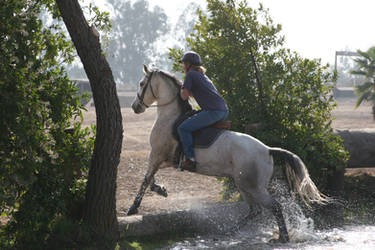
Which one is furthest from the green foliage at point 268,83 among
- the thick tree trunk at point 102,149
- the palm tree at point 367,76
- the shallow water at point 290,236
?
the palm tree at point 367,76

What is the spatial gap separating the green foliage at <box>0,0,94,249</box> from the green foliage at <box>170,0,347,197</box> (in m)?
3.17

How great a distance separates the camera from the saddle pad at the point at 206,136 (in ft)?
19.1

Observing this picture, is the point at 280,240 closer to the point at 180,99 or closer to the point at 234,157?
the point at 234,157

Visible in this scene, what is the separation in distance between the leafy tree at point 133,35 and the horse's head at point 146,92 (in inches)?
3318

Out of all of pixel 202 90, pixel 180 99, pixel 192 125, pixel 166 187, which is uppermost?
pixel 202 90

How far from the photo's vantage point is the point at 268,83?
780 cm

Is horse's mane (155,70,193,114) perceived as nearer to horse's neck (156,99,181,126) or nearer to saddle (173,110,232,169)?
horse's neck (156,99,181,126)

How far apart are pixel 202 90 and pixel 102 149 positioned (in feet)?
5.29

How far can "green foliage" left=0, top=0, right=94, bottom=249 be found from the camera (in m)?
4.44

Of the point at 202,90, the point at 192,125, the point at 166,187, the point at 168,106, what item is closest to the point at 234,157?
the point at 192,125

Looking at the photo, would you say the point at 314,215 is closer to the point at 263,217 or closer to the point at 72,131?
the point at 263,217

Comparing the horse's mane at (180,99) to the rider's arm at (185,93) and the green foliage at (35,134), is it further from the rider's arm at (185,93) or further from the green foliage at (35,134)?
Answer: the green foliage at (35,134)

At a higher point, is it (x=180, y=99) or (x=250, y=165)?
(x=180, y=99)

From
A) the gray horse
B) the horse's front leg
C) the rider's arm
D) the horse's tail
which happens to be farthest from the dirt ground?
the horse's tail
